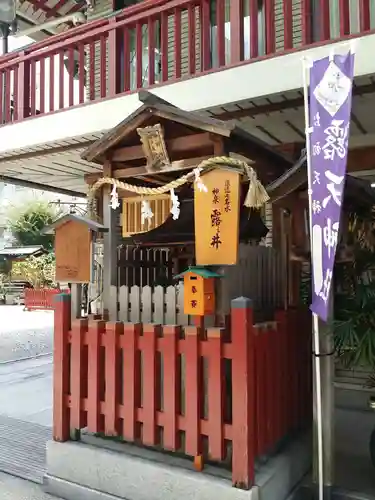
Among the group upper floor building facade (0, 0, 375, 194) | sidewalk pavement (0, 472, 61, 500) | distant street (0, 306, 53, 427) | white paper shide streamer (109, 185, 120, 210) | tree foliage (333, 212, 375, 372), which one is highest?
upper floor building facade (0, 0, 375, 194)

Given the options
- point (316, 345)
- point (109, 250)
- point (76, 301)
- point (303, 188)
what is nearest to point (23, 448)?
point (76, 301)

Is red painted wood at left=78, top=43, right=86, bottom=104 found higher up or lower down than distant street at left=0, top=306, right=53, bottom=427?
higher up

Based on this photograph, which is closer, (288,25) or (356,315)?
(356,315)

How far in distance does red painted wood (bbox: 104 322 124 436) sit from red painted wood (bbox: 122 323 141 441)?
3.2 inches

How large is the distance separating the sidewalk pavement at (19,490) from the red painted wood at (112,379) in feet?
2.60

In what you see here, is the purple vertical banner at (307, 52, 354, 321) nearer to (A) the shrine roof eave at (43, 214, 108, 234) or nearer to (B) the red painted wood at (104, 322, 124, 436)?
(B) the red painted wood at (104, 322, 124, 436)

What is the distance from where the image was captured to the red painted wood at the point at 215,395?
127 inches

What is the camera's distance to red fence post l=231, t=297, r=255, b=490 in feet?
10.1

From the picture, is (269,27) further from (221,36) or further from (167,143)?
(167,143)

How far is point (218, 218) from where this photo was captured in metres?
3.35

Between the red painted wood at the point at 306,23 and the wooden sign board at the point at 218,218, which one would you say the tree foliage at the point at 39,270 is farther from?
the wooden sign board at the point at 218,218

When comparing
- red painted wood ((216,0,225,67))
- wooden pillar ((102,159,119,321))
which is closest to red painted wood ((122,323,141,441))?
wooden pillar ((102,159,119,321))

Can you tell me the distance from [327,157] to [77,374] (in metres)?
2.77

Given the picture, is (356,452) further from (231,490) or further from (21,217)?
(21,217)
